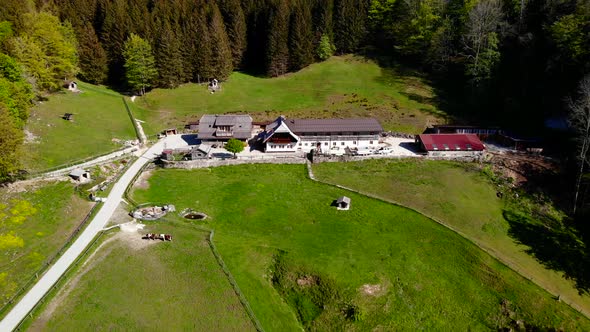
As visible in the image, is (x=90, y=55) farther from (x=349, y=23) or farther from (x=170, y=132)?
(x=349, y=23)


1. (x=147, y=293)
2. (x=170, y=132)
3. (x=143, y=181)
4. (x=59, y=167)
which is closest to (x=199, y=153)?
(x=143, y=181)

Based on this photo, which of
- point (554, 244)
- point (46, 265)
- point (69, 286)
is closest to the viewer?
point (69, 286)

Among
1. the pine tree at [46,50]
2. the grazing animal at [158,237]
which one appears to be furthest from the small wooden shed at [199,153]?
the pine tree at [46,50]

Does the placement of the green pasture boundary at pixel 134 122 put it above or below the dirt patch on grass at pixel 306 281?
above

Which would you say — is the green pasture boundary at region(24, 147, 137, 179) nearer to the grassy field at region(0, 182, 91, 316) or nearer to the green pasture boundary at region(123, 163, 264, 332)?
the grassy field at region(0, 182, 91, 316)

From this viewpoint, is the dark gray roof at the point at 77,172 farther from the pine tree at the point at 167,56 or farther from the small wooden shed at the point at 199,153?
the pine tree at the point at 167,56

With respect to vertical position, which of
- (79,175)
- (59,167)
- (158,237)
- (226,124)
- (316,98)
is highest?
(316,98)

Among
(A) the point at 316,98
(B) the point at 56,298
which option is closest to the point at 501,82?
(A) the point at 316,98
